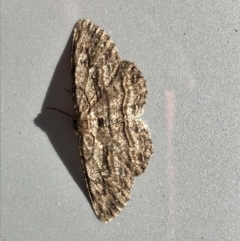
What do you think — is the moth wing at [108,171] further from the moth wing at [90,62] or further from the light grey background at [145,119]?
the moth wing at [90,62]

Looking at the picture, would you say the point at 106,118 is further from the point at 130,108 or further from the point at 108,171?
the point at 108,171

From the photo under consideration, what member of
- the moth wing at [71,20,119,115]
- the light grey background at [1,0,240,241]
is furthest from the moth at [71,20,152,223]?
the light grey background at [1,0,240,241]

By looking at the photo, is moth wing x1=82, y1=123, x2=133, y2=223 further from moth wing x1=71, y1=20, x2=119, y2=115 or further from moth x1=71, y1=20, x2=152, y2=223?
moth wing x1=71, y1=20, x2=119, y2=115

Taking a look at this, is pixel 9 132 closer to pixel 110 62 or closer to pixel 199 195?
pixel 110 62

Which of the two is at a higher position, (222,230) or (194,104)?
(194,104)

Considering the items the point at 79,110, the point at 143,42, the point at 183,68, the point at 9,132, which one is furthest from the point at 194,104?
the point at 9,132

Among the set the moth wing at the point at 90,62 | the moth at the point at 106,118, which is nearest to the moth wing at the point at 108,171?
the moth at the point at 106,118
